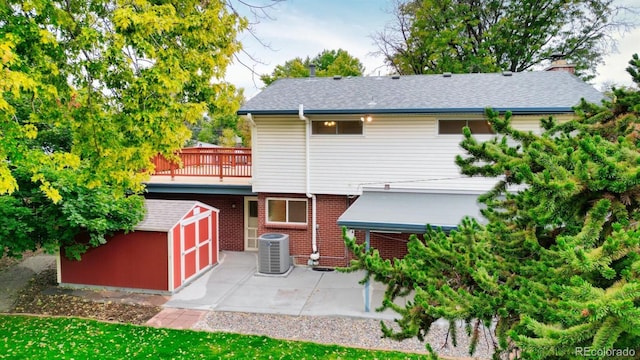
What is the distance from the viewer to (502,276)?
10.3 ft

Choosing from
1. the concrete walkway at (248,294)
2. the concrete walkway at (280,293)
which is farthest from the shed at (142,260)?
the concrete walkway at (280,293)

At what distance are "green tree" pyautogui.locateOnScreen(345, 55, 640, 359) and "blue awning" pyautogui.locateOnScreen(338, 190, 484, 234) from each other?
482 centimetres

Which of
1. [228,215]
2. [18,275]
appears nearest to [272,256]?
[228,215]

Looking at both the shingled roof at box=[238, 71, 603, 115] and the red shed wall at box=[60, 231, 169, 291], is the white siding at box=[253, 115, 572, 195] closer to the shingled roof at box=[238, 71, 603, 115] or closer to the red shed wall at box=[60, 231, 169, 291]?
the shingled roof at box=[238, 71, 603, 115]

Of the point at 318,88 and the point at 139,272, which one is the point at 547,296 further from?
the point at 318,88

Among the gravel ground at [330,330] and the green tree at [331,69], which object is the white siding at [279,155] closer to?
the gravel ground at [330,330]

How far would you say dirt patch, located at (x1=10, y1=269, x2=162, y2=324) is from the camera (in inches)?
366

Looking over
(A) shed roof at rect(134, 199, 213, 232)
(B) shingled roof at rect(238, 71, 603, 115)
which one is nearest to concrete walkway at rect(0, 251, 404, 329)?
(A) shed roof at rect(134, 199, 213, 232)

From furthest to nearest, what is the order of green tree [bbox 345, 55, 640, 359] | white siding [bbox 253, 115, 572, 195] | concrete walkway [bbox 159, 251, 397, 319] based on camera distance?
1. white siding [bbox 253, 115, 572, 195]
2. concrete walkway [bbox 159, 251, 397, 319]
3. green tree [bbox 345, 55, 640, 359]

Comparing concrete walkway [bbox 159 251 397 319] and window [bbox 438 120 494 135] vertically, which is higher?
window [bbox 438 120 494 135]

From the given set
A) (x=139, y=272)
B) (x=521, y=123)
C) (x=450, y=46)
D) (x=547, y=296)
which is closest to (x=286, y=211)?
(x=139, y=272)

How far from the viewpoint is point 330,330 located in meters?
8.61

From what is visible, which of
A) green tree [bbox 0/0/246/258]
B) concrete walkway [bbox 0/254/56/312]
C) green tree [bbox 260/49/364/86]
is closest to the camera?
green tree [bbox 0/0/246/258]

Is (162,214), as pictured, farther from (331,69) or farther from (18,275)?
(331,69)
